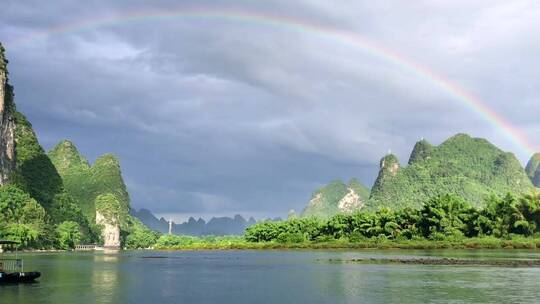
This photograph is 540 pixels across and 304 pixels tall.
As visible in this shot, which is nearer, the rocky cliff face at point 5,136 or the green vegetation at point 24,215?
the green vegetation at point 24,215

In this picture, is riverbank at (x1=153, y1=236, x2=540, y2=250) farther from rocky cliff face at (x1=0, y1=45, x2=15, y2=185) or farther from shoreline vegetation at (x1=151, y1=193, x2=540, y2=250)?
rocky cliff face at (x1=0, y1=45, x2=15, y2=185)

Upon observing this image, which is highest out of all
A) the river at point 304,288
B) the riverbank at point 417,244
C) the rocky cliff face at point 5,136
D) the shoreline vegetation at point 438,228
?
the rocky cliff face at point 5,136

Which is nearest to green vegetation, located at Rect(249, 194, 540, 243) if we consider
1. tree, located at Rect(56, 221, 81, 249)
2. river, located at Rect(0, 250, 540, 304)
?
river, located at Rect(0, 250, 540, 304)

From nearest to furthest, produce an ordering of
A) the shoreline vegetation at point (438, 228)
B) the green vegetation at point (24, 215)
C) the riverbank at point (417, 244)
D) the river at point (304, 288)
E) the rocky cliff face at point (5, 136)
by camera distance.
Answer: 1. the river at point (304, 288)
2. the riverbank at point (417, 244)
3. the shoreline vegetation at point (438, 228)
4. the green vegetation at point (24, 215)
5. the rocky cliff face at point (5, 136)

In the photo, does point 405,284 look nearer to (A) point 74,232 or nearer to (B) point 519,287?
(B) point 519,287

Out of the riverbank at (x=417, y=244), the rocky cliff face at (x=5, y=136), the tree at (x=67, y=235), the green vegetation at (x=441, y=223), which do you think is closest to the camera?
the riverbank at (x=417, y=244)

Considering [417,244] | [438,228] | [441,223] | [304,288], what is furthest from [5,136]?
[304,288]

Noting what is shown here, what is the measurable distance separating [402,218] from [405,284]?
7827 centimetres

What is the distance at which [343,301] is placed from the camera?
3238cm

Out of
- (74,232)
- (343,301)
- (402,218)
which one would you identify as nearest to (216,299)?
(343,301)

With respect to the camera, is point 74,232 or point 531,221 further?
point 74,232

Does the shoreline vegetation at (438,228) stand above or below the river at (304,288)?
above

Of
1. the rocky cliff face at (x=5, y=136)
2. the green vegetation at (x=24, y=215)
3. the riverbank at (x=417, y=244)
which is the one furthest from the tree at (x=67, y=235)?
the riverbank at (x=417, y=244)

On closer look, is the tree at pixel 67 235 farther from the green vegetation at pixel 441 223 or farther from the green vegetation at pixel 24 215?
the green vegetation at pixel 441 223
